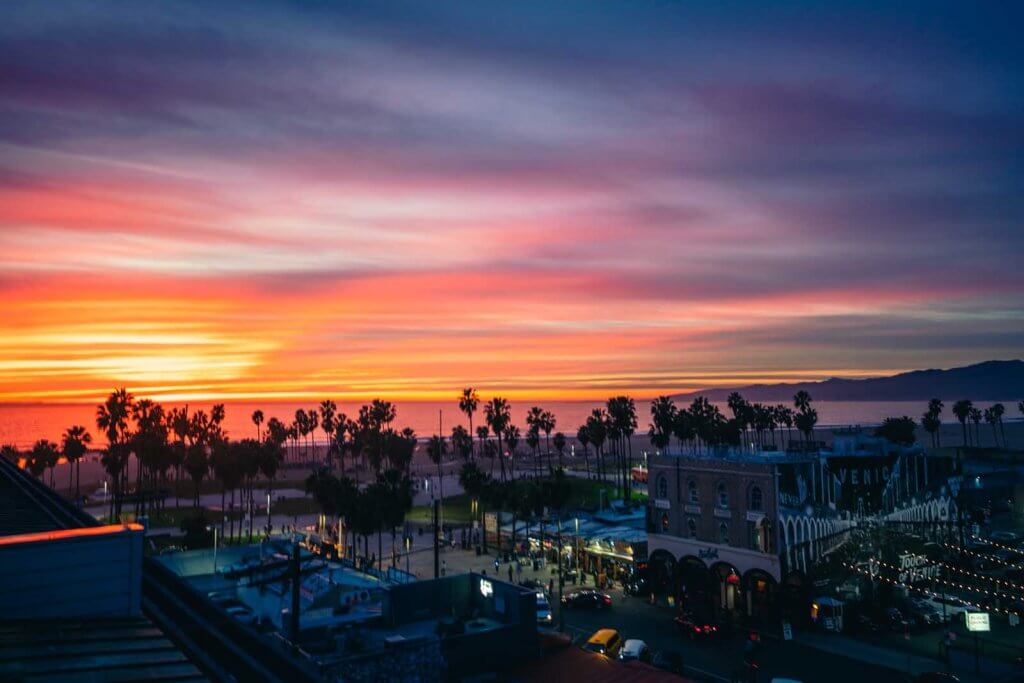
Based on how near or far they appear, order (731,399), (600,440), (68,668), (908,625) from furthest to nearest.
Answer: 1. (731,399)
2. (600,440)
3. (908,625)
4. (68,668)

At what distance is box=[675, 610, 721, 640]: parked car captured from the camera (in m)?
42.2

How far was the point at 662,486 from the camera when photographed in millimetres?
53562

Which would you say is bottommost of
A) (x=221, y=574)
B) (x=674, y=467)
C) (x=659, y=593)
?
(x=659, y=593)

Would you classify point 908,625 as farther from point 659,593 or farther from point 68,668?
point 68,668

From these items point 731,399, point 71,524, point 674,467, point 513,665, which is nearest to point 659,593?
point 674,467

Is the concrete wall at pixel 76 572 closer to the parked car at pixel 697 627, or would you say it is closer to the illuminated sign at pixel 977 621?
the parked car at pixel 697 627

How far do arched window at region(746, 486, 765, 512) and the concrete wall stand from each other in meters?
41.5

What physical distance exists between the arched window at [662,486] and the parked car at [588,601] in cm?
842

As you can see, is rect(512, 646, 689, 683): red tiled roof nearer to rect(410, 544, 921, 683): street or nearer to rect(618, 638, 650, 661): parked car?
rect(618, 638, 650, 661): parked car

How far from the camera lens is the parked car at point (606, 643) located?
129 ft

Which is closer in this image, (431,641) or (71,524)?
(71,524)

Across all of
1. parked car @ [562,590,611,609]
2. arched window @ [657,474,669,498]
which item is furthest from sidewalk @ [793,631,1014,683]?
arched window @ [657,474,669,498]

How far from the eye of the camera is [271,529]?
269 feet

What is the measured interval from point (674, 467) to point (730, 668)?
1743cm
